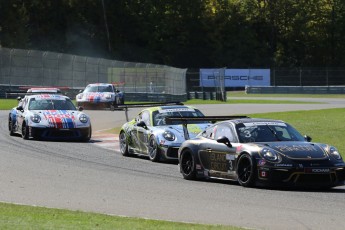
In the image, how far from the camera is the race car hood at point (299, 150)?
1498 cm

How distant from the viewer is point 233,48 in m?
94.8

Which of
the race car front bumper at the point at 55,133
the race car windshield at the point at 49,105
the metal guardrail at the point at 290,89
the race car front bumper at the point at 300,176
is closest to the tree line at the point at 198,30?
the metal guardrail at the point at 290,89

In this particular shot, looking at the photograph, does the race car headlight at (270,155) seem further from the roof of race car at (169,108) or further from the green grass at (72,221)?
the roof of race car at (169,108)

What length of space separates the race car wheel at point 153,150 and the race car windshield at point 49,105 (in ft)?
22.5

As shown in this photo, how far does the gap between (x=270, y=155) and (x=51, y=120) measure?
11752mm

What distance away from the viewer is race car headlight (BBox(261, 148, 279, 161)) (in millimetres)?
14945

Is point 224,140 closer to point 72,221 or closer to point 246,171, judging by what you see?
point 246,171

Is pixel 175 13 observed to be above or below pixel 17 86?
above

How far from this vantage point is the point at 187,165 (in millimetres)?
16906

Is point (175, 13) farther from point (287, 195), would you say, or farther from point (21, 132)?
point (287, 195)

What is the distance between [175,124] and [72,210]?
30.4 ft

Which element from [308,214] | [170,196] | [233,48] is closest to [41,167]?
[170,196]

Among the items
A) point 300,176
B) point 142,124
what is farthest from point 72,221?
point 142,124

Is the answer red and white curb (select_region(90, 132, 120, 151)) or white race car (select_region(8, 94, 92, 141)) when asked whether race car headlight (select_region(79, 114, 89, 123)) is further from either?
red and white curb (select_region(90, 132, 120, 151))
